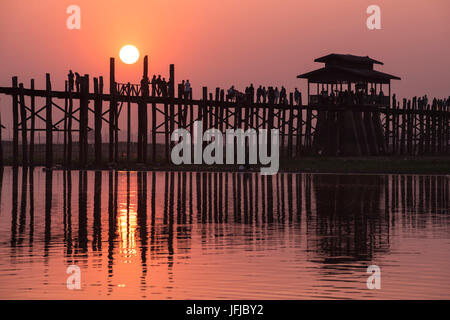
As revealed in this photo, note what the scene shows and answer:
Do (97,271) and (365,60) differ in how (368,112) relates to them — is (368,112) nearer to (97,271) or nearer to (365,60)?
(365,60)

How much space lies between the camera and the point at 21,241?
674 inches

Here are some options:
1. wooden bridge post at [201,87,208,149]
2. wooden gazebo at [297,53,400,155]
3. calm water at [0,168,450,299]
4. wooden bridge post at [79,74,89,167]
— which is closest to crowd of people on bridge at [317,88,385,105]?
wooden gazebo at [297,53,400,155]

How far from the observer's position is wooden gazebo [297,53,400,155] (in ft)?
216

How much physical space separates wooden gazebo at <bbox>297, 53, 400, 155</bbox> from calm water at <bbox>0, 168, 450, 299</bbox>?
3380cm

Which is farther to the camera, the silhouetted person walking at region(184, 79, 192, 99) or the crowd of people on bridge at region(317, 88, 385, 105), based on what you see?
the crowd of people on bridge at region(317, 88, 385, 105)

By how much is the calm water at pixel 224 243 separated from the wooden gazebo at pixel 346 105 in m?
33.8

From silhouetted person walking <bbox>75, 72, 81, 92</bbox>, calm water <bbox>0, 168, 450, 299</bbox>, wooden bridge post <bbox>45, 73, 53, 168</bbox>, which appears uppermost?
silhouetted person walking <bbox>75, 72, 81, 92</bbox>

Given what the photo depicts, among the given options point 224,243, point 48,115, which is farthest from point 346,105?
point 224,243

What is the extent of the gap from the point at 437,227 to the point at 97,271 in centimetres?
854

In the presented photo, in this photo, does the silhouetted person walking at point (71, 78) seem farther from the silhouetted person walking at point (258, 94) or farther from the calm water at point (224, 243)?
the calm water at point (224, 243)

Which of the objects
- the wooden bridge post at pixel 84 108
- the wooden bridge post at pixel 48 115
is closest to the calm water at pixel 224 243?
the wooden bridge post at pixel 48 115

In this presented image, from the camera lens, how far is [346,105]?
2574 inches

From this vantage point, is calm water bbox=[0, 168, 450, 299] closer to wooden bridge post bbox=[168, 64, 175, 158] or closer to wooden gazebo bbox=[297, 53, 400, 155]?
wooden bridge post bbox=[168, 64, 175, 158]

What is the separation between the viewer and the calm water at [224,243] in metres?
12.4
